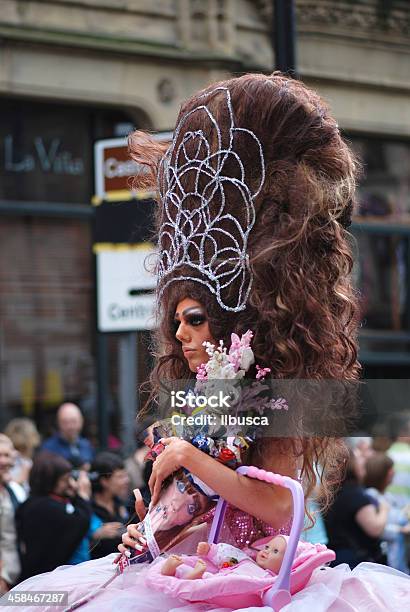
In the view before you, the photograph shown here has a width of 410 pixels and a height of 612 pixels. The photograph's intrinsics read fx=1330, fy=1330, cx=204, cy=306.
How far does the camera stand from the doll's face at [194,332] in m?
3.31

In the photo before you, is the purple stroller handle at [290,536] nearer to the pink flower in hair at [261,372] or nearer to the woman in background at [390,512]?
the pink flower in hair at [261,372]

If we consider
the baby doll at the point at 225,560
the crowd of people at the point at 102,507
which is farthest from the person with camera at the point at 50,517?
the baby doll at the point at 225,560

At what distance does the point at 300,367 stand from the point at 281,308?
15 cm

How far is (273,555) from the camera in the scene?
3.05m

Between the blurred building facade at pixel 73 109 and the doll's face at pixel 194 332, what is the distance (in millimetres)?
7850

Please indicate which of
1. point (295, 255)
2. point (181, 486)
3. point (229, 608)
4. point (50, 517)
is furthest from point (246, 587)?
point (50, 517)

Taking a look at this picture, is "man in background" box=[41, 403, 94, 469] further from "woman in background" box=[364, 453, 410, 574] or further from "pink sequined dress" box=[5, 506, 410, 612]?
"pink sequined dress" box=[5, 506, 410, 612]

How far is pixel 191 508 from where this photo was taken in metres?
3.20

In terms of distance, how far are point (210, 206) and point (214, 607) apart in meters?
1.01

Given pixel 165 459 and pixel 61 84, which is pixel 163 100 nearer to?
pixel 61 84

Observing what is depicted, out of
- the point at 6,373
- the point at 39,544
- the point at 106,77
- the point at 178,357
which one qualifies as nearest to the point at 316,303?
the point at 178,357

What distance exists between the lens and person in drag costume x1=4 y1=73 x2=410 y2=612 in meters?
3.15

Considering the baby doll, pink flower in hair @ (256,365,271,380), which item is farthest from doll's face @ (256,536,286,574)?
pink flower in hair @ (256,365,271,380)

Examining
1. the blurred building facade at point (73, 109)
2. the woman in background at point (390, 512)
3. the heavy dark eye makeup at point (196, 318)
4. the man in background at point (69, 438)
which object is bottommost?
the woman in background at point (390, 512)
